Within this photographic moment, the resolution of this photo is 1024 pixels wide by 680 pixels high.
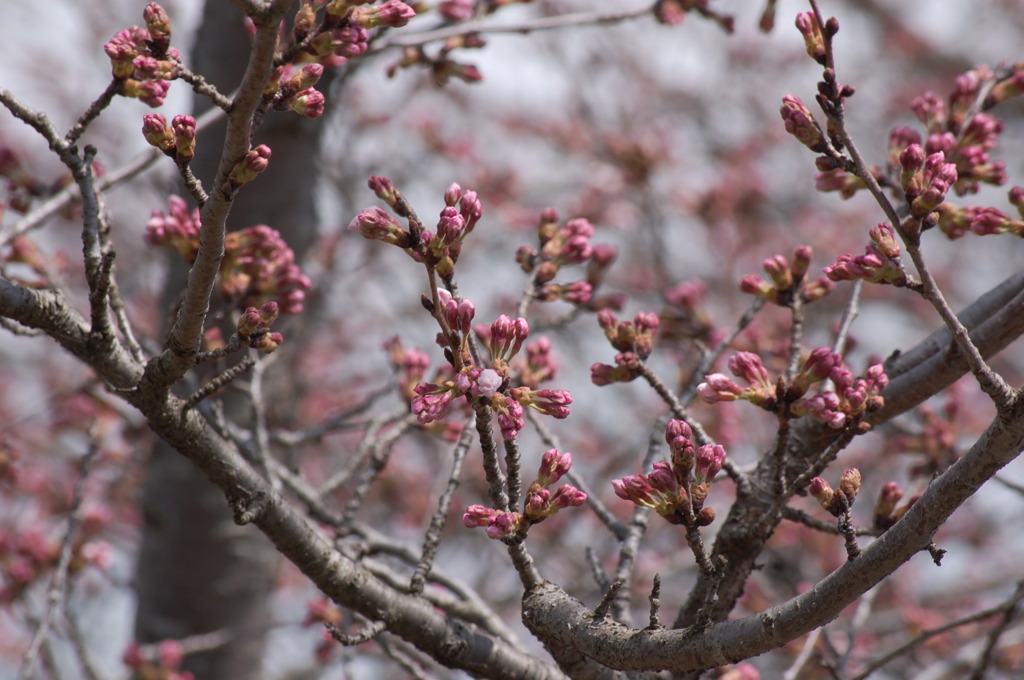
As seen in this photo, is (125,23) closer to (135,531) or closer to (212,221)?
(135,531)

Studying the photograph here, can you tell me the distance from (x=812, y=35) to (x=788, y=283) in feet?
2.32

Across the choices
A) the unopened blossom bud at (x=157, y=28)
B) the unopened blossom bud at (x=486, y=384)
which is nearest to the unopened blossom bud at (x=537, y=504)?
the unopened blossom bud at (x=486, y=384)

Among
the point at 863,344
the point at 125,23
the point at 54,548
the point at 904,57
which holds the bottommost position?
the point at 54,548

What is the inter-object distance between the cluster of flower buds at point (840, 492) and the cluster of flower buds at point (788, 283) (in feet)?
2.35

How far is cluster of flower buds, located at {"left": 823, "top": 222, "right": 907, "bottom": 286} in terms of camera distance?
5.25 feet

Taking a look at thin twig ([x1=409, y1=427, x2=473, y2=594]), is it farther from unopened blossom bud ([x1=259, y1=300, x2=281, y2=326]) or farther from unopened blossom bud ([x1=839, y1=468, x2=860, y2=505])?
unopened blossom bud ([x1=839, y1=468, x2=860, y2=505])

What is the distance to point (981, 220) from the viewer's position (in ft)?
6.06

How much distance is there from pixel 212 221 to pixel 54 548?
262cm

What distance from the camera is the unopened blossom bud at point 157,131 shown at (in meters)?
1.41

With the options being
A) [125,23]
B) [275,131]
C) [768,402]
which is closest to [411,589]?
[768,402]

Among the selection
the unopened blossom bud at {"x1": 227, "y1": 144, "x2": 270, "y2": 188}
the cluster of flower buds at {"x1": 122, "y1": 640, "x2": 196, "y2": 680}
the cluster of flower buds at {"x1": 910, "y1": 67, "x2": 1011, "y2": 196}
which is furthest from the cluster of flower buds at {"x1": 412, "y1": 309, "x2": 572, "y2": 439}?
the cluster of flower buds at {"x1": 122, "y1": 640, "x2": 196, "y2": 680}

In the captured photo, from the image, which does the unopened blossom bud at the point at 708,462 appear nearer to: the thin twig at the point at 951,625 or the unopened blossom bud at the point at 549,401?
the unopened blossom bud at the point at 549,401

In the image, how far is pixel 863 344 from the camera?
7238 mm

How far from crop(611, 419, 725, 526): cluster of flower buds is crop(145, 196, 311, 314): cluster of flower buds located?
1166 mm
